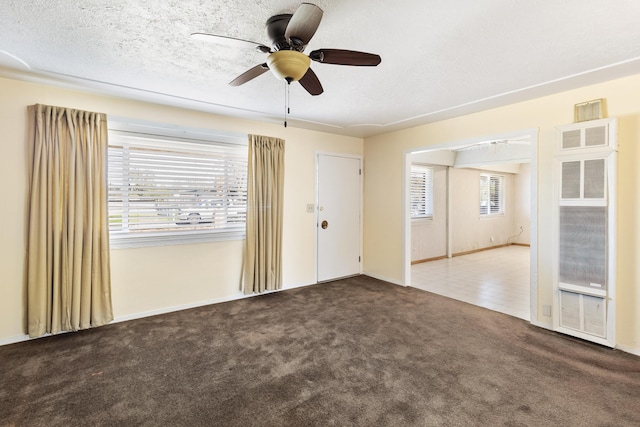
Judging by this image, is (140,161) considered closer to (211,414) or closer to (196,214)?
(196,214)

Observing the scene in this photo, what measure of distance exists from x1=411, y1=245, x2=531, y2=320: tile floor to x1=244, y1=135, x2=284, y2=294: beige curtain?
7.48 ft

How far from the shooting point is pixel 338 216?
16.1 feet

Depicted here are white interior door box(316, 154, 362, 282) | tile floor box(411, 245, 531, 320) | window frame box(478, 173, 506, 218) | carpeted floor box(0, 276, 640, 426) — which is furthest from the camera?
window frame box(478, 173, 506, 218)

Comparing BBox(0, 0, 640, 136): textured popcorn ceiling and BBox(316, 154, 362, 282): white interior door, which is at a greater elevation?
BBox(0, 0, 640, 136): textured popcorn ceiling

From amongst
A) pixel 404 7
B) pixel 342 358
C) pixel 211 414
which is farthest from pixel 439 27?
pixel 211 414

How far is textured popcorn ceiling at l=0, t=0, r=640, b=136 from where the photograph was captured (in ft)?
5.58

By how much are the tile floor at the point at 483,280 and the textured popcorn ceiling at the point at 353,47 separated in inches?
97.8

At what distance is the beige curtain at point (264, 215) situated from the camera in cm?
392

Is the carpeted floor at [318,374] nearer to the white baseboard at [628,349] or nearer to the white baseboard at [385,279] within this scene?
the white baseboard at [628,349]

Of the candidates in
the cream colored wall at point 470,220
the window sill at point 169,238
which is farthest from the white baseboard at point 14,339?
the cream colored wall at point 470,220

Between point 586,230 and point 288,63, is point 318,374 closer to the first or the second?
point 288,63

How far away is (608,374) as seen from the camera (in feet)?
7.21

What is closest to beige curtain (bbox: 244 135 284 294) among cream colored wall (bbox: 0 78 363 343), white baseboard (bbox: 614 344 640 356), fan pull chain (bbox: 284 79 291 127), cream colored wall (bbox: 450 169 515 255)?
cream colored wall (bbox: 0 78 363 343)

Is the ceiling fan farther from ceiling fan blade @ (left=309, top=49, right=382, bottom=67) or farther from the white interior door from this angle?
the white interior door
